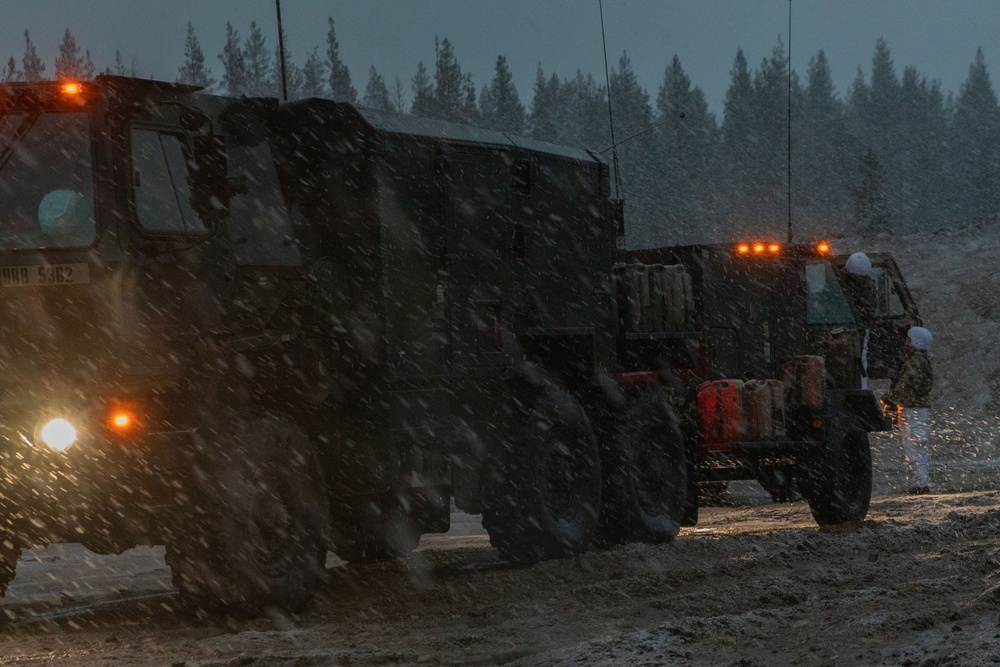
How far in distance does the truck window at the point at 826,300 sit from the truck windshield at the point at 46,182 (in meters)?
9.55

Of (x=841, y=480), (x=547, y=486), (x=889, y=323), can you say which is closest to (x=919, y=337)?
(x=889, y=323)

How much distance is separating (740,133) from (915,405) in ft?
348

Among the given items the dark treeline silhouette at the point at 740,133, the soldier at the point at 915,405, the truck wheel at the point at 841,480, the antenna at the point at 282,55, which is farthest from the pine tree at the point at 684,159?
the antenna at the point at 282,55

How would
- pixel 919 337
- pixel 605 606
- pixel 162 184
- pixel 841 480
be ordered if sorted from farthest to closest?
pixel 919 337 → pixel 841 480 → pixel 605 606 → pixel 162 184

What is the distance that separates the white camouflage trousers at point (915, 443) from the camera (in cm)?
1995

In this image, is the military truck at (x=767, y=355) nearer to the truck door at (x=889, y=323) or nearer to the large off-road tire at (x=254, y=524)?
the truck door at (x=889, y=323)

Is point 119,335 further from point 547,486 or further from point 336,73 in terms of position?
point 336,73

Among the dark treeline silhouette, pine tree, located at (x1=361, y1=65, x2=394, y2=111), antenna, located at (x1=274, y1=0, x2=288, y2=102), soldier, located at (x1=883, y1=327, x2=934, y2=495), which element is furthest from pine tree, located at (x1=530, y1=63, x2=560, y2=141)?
antenna, located at (x1=274, y1=0, x2=288, y2=102)

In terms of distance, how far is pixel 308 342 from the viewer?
1048 centimetres

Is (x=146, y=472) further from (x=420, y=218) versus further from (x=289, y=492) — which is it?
(x=420, y=218)

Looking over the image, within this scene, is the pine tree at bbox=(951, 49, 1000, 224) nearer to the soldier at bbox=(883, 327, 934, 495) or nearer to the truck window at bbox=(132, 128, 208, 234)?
the soldier at bbox=(883, 327, 934, 495)

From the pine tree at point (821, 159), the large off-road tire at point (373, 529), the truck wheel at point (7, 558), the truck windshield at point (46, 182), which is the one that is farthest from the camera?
the pine tree at point (821, 159)

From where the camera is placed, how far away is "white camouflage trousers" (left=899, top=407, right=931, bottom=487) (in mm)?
19953

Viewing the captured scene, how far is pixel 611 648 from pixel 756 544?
6.15 m
